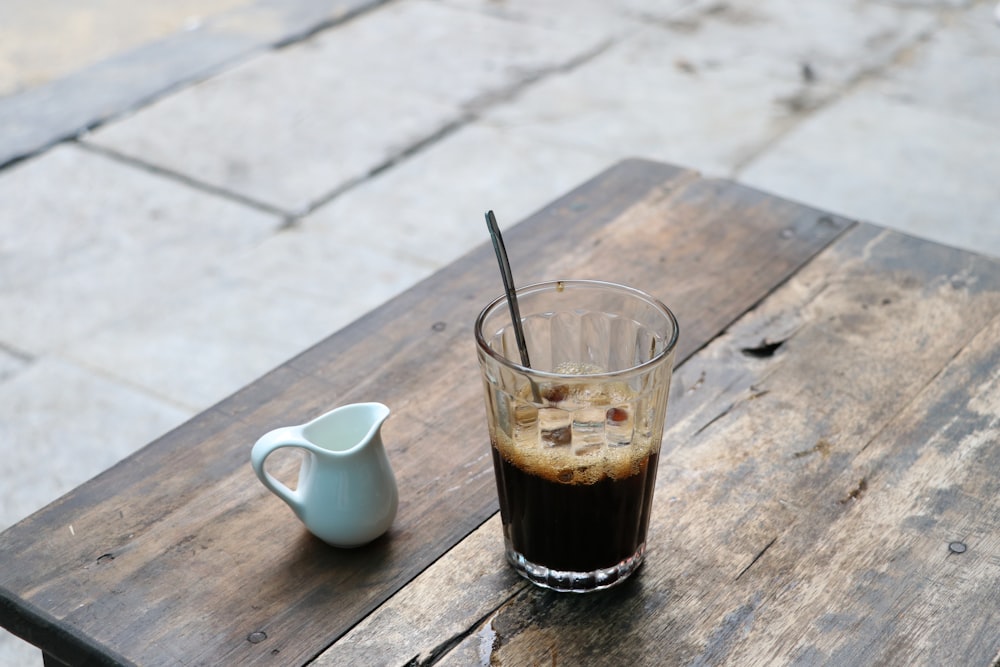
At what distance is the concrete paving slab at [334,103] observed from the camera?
9.11 feet

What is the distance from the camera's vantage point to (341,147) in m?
2.87

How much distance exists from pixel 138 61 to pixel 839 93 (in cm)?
201

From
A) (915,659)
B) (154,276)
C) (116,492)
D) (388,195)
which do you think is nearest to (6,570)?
(116,492)

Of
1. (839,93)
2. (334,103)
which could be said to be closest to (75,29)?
(334,103)

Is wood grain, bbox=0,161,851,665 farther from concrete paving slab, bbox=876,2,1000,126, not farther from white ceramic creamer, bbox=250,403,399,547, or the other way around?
concrete paving slab, bbox=876,2,1000,126

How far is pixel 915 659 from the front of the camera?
0.80 m

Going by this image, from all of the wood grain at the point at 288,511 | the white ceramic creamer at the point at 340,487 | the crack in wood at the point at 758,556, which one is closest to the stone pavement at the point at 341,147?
the wood grain at the point at 288,511

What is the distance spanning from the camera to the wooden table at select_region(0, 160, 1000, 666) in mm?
821

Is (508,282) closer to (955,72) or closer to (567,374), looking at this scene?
(567,374)

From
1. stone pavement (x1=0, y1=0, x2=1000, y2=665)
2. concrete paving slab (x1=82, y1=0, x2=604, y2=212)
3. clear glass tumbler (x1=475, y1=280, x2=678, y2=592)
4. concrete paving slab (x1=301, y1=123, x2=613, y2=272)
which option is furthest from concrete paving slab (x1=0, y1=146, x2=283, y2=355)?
clear glass tumbler (x1=475, y1=280, x2=678, y2=592)

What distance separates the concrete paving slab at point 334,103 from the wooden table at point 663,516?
162cm

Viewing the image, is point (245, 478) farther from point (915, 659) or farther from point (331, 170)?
point (331, 170)

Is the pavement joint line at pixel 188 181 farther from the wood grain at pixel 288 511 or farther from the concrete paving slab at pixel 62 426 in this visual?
the wood grain at pixel 288 511

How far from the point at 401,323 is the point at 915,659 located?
1.99 feet
